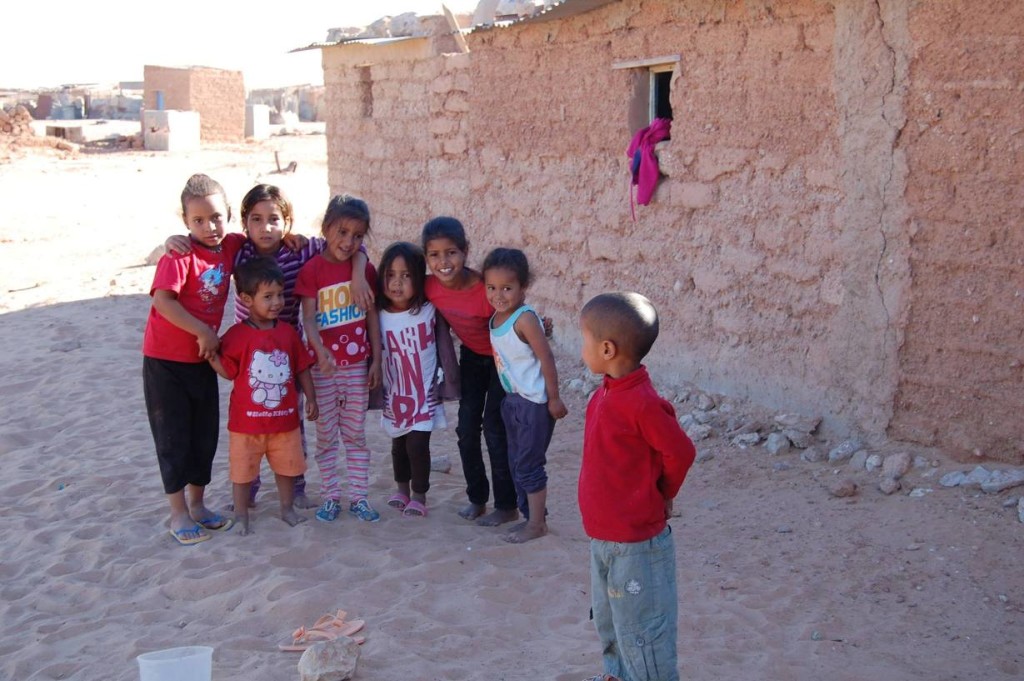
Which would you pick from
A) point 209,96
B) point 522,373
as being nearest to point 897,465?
point 522,373

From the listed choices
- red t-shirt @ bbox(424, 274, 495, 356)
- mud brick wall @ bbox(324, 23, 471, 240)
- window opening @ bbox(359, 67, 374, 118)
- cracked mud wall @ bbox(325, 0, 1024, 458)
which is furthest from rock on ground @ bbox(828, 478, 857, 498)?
window opening @ bbox(359, 67, 374, 118)

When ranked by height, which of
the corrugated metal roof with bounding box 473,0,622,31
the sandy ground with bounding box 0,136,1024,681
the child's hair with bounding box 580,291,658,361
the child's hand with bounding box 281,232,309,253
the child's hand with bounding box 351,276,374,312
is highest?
the corrugated metal roof with bounding box 473,0,622,31

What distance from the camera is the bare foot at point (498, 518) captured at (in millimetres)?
4426

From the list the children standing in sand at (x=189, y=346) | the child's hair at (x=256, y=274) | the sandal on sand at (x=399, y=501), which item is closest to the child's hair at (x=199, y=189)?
the children standing in sand at (x=189, y=346)

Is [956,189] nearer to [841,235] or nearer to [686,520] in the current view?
[841,235]

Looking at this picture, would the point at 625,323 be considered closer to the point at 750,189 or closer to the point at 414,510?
the point at 414,510

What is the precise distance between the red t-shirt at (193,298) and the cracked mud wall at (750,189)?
2.63 m

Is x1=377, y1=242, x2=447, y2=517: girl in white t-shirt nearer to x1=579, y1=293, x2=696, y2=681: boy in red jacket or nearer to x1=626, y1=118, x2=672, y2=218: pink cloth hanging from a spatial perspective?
x1=579, y1=293, x2=696, y2=681: boy in red jacket

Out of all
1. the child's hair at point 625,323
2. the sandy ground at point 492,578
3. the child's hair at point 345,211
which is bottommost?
the sandy ground at point 492,578

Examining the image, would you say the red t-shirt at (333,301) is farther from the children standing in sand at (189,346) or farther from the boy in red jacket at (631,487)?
the boy in red jacket at (631,487)

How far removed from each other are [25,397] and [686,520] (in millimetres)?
4313

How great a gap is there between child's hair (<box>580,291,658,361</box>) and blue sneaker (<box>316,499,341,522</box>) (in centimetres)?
208

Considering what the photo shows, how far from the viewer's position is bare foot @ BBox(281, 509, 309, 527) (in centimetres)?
438

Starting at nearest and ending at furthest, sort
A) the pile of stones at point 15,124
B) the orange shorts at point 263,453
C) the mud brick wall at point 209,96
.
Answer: the orange shorts at point 263,453 → the pile of stones at point 15,124 → the mud brick wall at point 209,96
